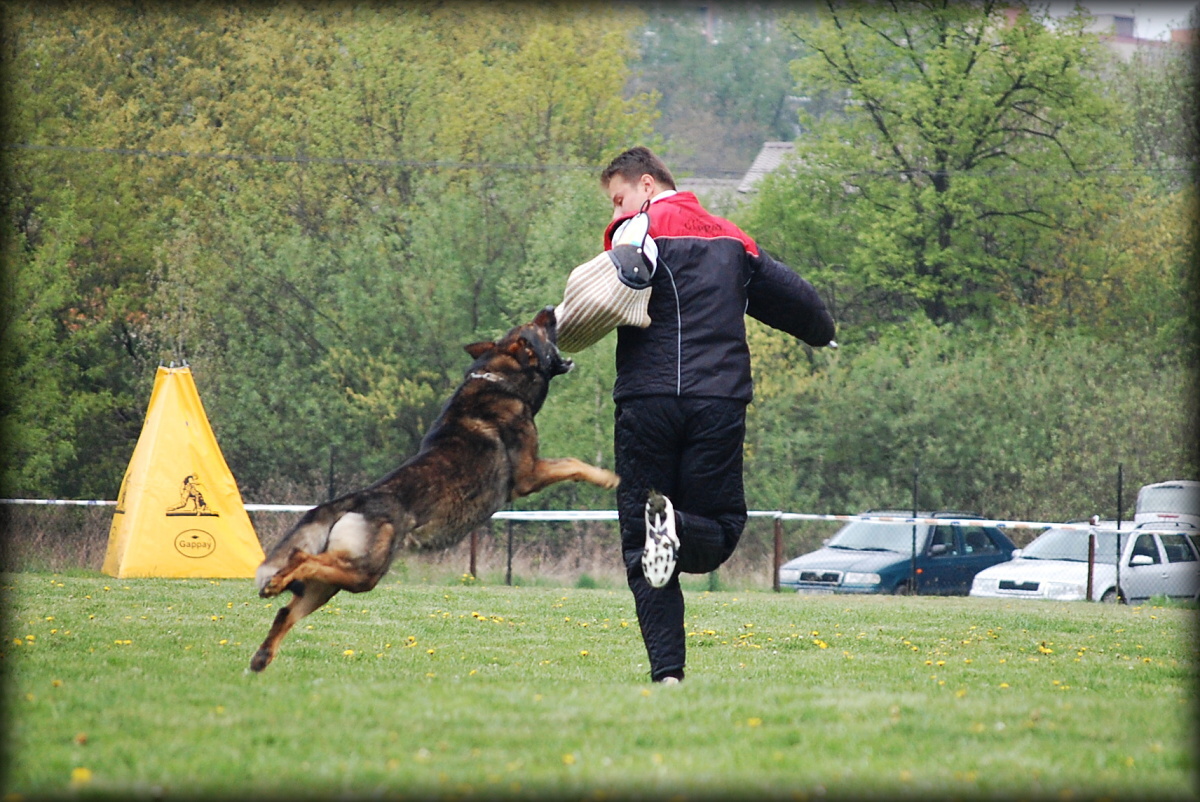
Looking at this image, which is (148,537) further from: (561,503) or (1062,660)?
(561,503)

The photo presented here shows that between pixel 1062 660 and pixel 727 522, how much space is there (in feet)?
8.85

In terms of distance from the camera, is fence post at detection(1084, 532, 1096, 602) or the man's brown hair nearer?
the man's brown hair

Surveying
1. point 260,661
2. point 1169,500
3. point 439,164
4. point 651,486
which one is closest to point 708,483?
point 651,486

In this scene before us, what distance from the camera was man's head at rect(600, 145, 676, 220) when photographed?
216 inches

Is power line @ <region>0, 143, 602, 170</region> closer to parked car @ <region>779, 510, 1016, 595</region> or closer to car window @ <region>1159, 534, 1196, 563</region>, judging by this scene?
parked car @ <region>779, 510, 1016, 595</region>

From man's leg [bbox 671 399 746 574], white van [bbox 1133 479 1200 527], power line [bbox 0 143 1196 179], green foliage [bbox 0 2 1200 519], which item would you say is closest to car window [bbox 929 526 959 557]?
white van [bbox 1133 479 1200 527]

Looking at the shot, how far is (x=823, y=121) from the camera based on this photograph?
3027 centimetres

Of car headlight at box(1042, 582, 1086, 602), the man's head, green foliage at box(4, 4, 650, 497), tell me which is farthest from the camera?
green foliage at box(4, 4, 650, 497)

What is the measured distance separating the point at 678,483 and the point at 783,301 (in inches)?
38.0

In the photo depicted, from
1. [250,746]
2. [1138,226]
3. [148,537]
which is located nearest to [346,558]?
[250,746]

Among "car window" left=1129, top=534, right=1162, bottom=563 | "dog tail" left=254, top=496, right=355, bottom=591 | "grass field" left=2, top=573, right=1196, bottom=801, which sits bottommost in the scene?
"grass field" left=2, top=573, right=1196, bottom=801

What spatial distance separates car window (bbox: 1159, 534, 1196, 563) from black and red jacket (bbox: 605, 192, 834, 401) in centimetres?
1318

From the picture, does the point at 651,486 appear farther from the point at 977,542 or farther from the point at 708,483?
the point at 977,542

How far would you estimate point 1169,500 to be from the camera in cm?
1923
